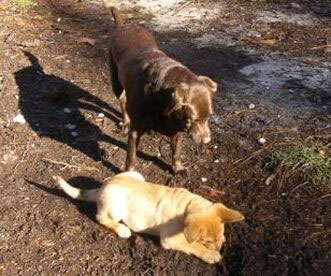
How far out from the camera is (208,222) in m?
3.51

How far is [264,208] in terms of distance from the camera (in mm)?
4191

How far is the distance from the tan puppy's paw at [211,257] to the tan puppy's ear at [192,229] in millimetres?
235

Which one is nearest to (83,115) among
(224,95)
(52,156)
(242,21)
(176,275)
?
(52,156)

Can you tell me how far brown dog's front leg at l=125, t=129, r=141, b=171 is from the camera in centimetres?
441

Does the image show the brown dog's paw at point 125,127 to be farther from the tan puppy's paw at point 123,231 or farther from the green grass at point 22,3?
the green grass at point 22,3

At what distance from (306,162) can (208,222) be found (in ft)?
4.47

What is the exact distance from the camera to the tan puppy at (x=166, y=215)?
3521mm

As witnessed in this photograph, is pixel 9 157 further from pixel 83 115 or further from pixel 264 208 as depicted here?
pixel 264 208

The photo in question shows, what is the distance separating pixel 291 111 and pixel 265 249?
1.93 metres

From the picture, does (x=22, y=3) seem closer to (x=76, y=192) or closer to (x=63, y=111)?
(x=63, y=111)

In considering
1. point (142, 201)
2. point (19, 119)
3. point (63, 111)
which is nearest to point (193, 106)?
point (142, 201)

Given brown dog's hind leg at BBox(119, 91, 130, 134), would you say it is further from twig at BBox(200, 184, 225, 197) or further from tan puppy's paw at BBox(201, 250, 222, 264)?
tan puppy's paw at BBox(201, 250, 222, 264)

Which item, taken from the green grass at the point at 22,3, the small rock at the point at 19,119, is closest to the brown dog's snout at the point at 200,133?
the small rock at the point at 19,119

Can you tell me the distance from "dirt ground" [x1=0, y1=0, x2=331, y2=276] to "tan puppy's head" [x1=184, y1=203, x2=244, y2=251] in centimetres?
27
